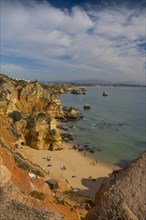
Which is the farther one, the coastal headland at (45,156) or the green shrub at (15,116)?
the green shrub at (15,116)

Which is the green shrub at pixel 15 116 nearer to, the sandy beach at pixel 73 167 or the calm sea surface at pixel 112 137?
the sandy beach at pixel 73 167

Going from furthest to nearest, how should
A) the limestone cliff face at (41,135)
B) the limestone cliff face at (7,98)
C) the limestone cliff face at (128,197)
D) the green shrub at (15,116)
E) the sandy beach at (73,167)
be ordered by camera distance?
1. the limestone cliff face at (7,98)
2. the green shrub at (15,116)
3. the limestone cliff face at (41,135)
4. the sandy beach at (73,167)
5. the limestone cliff face at (128,197)

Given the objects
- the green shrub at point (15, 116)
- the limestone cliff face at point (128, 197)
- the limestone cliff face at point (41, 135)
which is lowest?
the limestone cliff face at point (41, 135)

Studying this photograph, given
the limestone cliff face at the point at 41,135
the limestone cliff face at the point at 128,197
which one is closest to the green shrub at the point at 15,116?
the limestone cliff face at the point at 41,135

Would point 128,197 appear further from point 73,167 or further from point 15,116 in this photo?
point 15,116

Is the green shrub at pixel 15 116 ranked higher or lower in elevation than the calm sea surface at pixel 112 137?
higher

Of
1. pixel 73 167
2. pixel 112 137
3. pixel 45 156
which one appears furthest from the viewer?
pixel 112 137

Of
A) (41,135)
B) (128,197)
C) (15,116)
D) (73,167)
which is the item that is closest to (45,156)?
(41,135)
